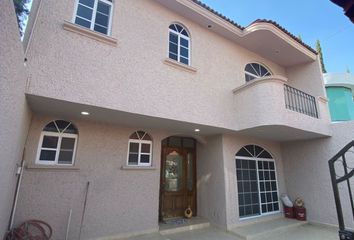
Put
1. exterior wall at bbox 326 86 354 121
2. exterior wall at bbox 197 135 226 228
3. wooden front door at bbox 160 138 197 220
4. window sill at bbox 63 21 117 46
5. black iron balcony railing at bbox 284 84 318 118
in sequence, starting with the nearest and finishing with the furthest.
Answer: window sill at bbox 63 21 117 46
black iron balcony railing at bbox 284 84 318 118
exterior wall at bbox 197 135 226 228
wooden front door at bbox 160 138 197 220
exterior wall at bbox 326 86 354 121

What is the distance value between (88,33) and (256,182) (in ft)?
29.9

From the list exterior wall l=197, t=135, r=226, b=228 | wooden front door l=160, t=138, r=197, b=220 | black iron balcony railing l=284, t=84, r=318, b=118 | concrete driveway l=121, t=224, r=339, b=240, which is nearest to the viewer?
concrete driveway l=121, t=224, r=339, b=240

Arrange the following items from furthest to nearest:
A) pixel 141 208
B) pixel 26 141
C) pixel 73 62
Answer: pixel 141 208, pixel 26 141, pixel 73 62

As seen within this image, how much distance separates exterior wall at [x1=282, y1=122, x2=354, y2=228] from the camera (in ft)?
28.5

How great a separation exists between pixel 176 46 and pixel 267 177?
768cm

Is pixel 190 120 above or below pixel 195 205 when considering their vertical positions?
above

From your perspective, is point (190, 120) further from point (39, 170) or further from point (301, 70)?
point (301, 70)

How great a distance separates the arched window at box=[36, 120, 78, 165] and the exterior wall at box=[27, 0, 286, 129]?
198 centimetres

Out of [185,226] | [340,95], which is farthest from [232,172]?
A: [340,95]

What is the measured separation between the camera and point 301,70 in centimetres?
1085

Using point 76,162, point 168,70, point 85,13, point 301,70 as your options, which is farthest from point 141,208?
point 301,70

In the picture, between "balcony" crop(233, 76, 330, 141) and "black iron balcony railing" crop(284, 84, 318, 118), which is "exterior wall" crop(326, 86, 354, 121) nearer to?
"black iron balcony railing" crop(284, 84, 318, 118)

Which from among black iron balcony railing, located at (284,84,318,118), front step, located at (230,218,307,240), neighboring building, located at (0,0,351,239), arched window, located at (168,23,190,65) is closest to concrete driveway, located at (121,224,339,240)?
front step, located at (230,218,307,240)

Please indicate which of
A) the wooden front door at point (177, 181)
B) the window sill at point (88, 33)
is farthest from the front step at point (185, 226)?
the window sill at point (88, 33)
